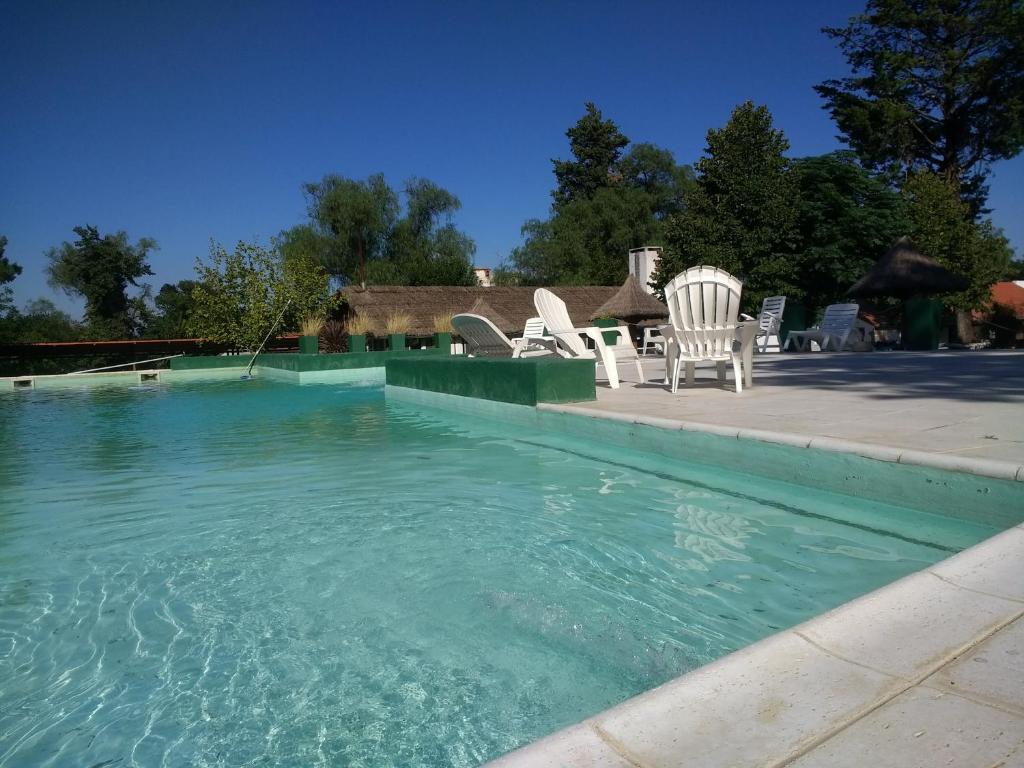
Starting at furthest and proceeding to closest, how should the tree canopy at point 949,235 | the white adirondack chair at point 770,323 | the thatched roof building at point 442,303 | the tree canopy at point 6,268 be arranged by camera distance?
the tree canopy at point 6,268, the thatched roof building at point 442,303, the tree canopy at point 949,235, the white adirondack chair at point 770,323

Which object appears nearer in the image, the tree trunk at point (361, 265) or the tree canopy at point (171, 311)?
the tree canopy at point (171, 311)

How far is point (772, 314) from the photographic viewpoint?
45.2 feet

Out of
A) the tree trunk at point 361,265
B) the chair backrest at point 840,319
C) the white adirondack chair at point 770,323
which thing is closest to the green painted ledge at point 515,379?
the white adirondack chair at point 770,323

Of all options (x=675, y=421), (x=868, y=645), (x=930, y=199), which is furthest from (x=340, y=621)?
(x=930, y=199)

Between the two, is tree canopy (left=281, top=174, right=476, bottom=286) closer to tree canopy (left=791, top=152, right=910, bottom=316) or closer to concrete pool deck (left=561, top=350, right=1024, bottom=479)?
tree canopy (left=791, top=152, right=910, bottom=316)

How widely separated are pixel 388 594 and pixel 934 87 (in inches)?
1040

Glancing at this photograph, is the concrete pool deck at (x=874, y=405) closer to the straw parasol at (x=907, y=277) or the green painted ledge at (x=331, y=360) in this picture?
the straw parasol at (x=907, y=277)

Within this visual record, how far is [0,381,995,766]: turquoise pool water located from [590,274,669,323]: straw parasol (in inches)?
467

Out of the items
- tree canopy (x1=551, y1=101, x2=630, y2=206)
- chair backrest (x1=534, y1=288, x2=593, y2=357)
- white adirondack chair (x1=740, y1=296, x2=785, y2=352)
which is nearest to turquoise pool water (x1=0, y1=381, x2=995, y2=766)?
chair backrest (x1=534, y1=288, x2=593, y2=357)

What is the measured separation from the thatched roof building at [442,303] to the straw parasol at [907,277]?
10.7 metres

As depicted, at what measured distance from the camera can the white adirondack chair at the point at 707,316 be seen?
20.2 feet

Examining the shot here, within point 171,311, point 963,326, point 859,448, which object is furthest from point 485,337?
point 171,311

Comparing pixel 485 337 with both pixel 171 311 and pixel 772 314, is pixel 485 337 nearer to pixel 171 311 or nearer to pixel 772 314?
pixel 772 314

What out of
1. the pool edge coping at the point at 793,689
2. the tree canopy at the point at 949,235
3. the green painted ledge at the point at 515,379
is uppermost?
the tree canopy at the point at 949,235
